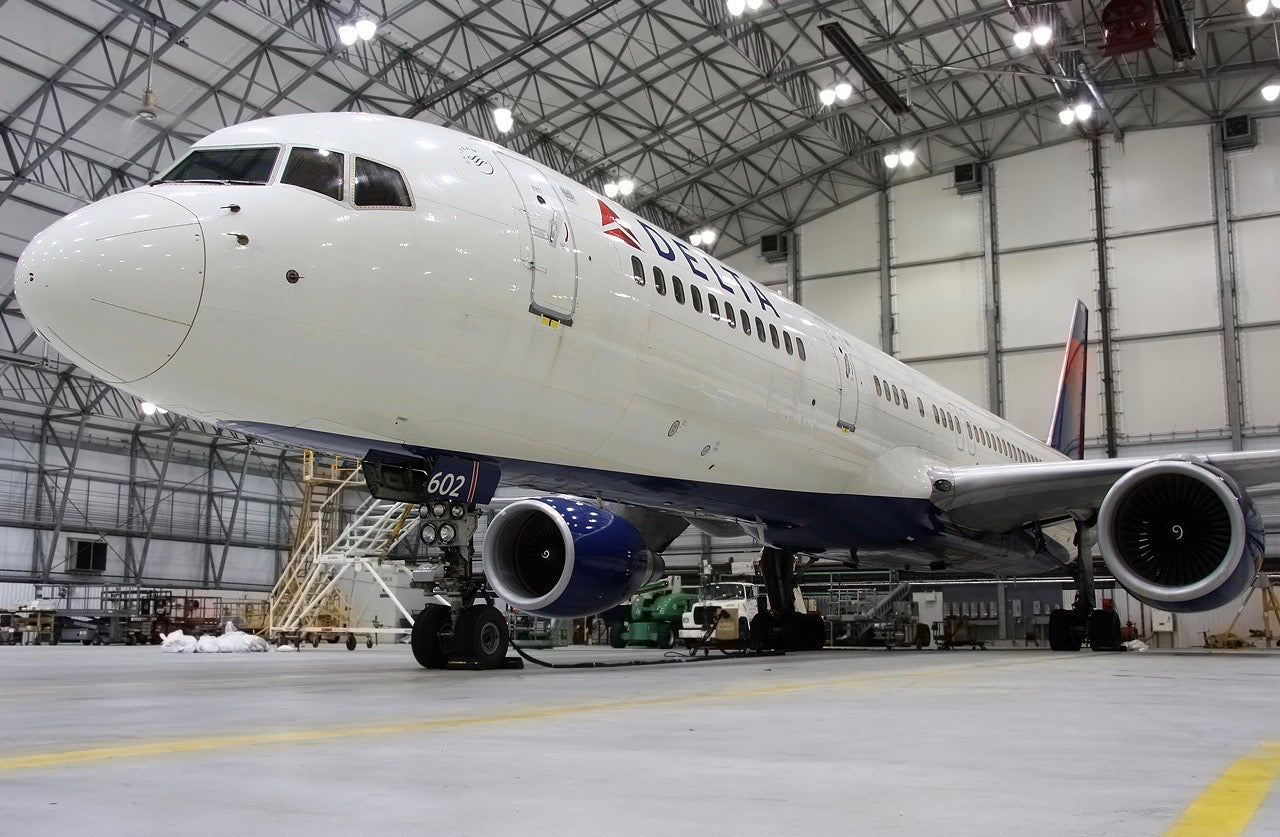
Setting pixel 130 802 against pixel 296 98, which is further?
pixel 296 98

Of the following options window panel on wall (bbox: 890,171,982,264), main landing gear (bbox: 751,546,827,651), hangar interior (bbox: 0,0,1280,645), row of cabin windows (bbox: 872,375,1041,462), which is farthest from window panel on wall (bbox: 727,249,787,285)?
main landing gear (bbox: 751,546,827,651)

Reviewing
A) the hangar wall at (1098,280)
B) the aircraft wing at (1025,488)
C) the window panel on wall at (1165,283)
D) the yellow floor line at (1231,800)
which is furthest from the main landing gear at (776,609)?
the window panel on wall at (1165,283)

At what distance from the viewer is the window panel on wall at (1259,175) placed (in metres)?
28.1

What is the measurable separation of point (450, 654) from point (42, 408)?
31819mm

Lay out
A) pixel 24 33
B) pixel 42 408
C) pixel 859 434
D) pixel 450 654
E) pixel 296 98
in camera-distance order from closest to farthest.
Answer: pixel 450 654 < pixel 859 434 < pixel 24 33 < pixel 296 98 < pixel 42 408

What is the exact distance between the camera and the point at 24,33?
66.7ft

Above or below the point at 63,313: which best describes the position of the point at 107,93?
above

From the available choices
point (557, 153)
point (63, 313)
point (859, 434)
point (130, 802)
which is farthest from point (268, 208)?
point (557, 153)

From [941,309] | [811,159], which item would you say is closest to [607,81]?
[811,159]

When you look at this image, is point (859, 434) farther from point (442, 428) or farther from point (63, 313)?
point (63, 313)

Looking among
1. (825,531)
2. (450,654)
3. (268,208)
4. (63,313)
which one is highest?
(268,208)

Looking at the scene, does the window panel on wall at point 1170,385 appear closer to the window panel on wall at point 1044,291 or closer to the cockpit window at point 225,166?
the window panel on wall at point 1044,291

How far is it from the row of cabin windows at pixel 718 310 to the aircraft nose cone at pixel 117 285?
11.3ft

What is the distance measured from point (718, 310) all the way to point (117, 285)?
16.1ft
